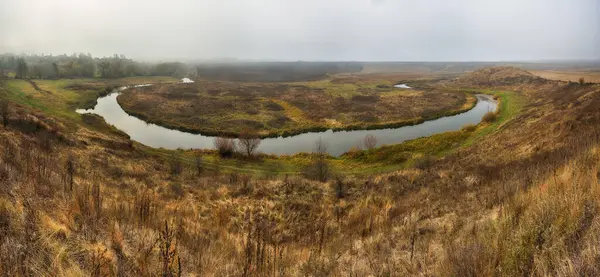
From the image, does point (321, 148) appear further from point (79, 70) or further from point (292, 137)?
point (79, 70)

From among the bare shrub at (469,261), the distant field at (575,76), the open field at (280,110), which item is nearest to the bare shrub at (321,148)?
the open field at (280,110)

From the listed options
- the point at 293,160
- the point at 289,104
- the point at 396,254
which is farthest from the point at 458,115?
the point at 396,254

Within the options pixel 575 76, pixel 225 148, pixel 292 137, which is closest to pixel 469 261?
pixel 225 148

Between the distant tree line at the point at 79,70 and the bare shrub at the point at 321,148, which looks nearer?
the bare shrub at the point at 321,148

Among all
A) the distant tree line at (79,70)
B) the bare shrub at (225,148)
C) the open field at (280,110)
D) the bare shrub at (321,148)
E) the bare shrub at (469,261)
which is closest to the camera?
the bare shrub at (469,261)

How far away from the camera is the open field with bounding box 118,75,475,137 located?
53750mm

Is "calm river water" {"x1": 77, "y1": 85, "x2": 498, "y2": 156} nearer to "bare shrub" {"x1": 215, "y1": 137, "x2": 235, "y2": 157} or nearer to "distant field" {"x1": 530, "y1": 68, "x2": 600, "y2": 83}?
"bare shrub" {"x1": 215, "y1": 137, "x2": 235, "y2": 157}

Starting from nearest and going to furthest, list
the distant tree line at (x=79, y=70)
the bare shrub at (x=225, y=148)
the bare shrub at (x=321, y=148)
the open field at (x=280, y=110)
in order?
the bare shrub at (x=225, y=148) < the bare shrub at (x=321, y=148) < the open field at (x=280, y=110) < the distant tree line at (x=79, y=70)

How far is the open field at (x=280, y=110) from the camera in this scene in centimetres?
5375

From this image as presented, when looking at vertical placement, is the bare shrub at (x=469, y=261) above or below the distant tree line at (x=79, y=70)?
below

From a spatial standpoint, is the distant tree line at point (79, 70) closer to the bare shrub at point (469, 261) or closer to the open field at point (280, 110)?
the open field at point (280, 110)

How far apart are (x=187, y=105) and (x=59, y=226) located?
67.3 metres

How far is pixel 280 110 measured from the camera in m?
67.2

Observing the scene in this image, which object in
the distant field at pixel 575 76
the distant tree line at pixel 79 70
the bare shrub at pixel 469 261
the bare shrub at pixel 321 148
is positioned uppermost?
the distant tree line at pixel 79 70
